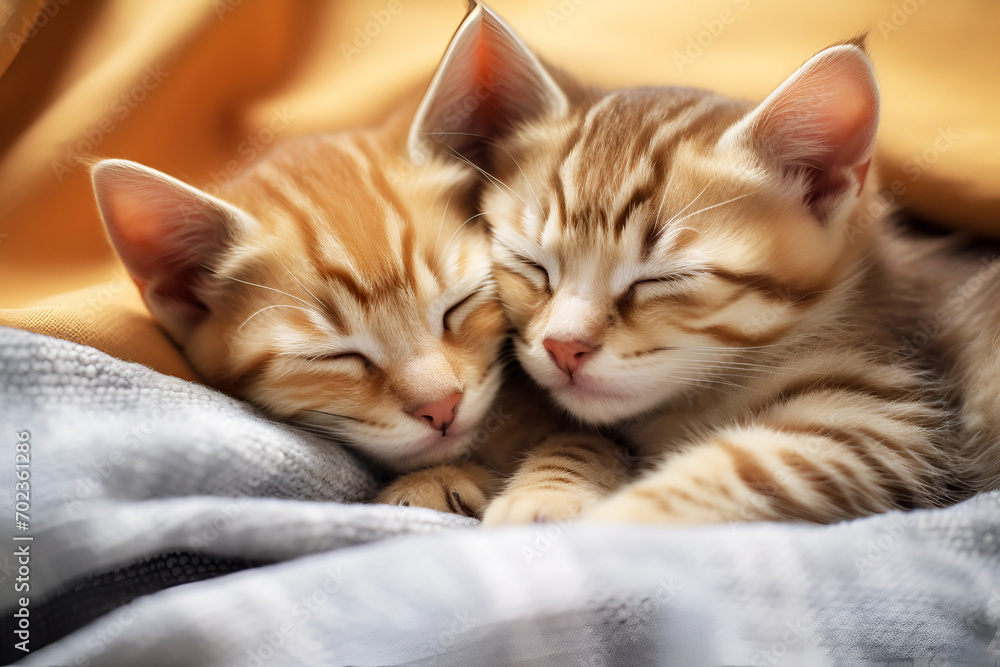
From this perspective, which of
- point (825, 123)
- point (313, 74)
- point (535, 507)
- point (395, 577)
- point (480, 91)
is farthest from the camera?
point (313, 74)

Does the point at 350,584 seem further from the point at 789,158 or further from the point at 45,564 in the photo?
the point at 789,158

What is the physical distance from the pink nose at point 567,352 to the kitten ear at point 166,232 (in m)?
0.48

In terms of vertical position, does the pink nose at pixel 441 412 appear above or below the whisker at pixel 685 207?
below

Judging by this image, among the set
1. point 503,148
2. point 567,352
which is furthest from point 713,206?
point 503,148

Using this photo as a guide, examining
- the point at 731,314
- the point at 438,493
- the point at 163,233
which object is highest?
the point at 163,233

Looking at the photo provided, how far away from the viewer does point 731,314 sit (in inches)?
36.3

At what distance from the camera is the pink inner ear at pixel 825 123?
871 millimetres

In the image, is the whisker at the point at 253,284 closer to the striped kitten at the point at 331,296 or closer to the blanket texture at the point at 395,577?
the striped kitten at the point at 331,296

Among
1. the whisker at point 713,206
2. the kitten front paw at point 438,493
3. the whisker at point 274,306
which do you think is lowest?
the kitten front paw at point 438,493

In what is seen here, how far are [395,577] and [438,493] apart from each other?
29 centimetres

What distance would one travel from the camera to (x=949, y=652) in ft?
2.23

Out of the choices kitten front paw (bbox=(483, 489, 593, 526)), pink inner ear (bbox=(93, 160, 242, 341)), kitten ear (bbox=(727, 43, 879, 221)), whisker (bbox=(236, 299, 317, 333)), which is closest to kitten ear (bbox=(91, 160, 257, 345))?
pink inner ear (bbox=(93, 160, 242, 341))

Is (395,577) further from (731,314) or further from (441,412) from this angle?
(731,314)

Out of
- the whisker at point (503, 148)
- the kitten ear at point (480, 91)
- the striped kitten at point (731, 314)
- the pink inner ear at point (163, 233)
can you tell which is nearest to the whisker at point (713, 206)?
the striped kitten at point (731, 314)
